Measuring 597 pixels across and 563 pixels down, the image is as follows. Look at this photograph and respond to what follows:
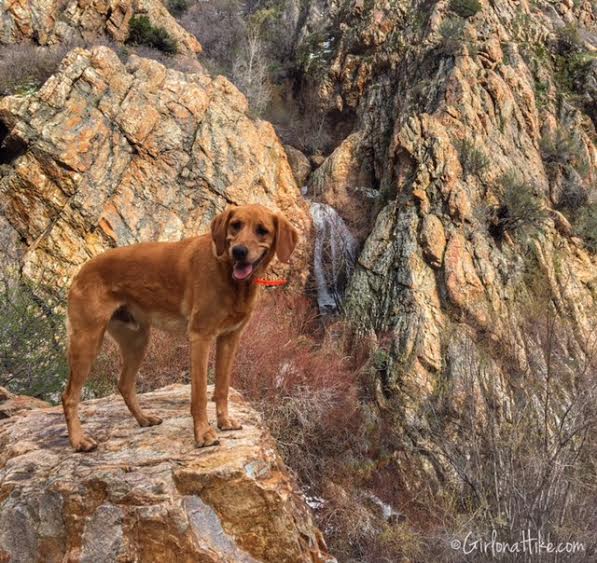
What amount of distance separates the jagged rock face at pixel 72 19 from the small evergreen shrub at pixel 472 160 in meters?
15.9

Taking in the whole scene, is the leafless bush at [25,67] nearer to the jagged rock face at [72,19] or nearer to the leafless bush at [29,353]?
the jagged rock face at [72,19]

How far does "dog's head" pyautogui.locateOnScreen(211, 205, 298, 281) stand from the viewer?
352 cm

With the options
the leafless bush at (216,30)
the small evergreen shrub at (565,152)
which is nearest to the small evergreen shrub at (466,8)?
the small evergreen shrub at (565,152)

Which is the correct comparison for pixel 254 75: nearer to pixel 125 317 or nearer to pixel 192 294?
pixel 125 317

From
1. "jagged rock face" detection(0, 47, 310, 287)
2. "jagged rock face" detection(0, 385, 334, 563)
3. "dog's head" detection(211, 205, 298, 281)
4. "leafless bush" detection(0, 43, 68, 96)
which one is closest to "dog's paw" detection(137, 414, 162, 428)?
"jagged rock face" detection(0, 385, 334, 563)

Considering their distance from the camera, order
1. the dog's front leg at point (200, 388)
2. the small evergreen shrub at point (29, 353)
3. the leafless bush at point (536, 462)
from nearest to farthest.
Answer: the dog's front leg at point (200, 388)
the leafless bush at point (536, 462)
the small evergreen shrub at point (29, 353)

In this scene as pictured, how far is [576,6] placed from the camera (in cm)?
2709

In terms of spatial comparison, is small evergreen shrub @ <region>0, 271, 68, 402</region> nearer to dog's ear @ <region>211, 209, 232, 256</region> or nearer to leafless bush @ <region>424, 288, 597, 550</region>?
dog's ear @ <region>211, 209, 232, 256</region>

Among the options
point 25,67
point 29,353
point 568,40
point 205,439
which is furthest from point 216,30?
point 205,439

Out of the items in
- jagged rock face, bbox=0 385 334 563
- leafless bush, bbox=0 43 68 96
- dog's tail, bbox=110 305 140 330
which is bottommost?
jagged rock face, bbox=0 385 334 563

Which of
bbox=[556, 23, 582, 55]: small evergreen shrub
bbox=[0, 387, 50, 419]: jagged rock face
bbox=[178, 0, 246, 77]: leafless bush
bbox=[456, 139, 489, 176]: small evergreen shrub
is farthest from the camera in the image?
bbox=[178, 0, 246, 77]: leafless bush

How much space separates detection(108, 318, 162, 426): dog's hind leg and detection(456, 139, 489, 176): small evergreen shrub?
49.0 ft

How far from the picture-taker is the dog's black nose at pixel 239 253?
11.3 feet

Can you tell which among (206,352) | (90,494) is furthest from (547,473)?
(90,494)
